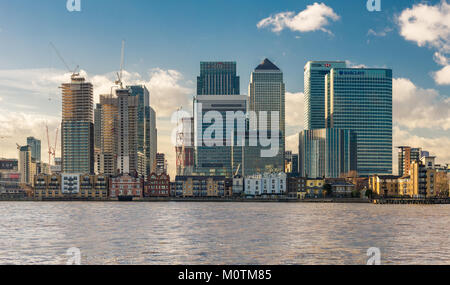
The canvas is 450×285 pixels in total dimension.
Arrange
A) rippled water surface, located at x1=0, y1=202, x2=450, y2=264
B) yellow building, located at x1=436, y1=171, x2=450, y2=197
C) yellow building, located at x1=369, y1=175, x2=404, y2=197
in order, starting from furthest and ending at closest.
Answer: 1. yellow building, located at x1=369, y1=175, x2=404, y2=197
2. yellow building, located at x1=436, y1=171, x2=450, y2=197
3. rippled water surface, located at x1=0, y1=202, x2=450, y2=264

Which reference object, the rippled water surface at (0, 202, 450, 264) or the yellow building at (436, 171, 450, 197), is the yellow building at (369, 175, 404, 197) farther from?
the rippled water surface at (0, 202, 450, 264)

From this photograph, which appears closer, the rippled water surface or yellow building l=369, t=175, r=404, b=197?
the rippled water surface

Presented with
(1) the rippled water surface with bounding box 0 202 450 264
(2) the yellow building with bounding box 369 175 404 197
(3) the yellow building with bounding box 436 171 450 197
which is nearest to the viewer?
(1) the rippled water surface with bounding box 0 202 450 264

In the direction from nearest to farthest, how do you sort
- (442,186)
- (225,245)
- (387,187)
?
(225,245) < (442,186) < (387,187)

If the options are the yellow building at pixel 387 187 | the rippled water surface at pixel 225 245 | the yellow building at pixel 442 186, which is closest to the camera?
the rippled water surface at pixel 225 245

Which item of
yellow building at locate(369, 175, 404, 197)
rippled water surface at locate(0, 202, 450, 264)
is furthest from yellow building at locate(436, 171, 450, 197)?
rippled water surface at locate(0, 202, 450, 264)

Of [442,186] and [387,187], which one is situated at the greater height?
[442,186]

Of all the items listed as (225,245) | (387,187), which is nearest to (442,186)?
(387,187)

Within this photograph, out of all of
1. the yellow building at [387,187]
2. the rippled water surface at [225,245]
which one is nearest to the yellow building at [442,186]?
the yellow building at [387,187]

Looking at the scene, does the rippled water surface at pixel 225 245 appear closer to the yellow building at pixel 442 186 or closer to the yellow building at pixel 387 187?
the yellow building at pixel 442 186

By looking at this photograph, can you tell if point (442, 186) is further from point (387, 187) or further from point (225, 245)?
point (225, 245)

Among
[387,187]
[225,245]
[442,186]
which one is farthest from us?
[387,187]
